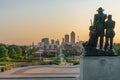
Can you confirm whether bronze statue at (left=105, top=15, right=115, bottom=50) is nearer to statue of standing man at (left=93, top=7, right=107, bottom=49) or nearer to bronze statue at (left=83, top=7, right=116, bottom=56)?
bronze statue at (left=83, top=7, right=116, bottom=56)

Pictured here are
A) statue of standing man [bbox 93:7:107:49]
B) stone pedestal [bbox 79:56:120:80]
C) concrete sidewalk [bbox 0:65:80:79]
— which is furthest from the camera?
concrete sidewalk [bbox 0:65:80:79]

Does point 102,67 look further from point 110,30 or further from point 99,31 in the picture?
point 110,30

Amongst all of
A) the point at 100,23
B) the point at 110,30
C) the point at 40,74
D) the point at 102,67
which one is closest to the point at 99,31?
the point at 100,23

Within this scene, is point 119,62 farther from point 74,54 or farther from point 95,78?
point 74,54

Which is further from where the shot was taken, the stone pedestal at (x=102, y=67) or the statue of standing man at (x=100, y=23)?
the statue of standing man at (x=100, y=23)

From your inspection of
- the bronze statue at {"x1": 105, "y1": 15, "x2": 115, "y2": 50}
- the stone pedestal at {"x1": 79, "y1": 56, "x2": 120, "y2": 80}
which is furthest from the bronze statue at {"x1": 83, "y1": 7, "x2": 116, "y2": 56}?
the stone pedestal at {"x1": 79, "y1": 56, "x2": 120, "y2": 80}

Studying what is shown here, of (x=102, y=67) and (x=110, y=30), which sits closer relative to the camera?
Answer: (x=102, y=67)

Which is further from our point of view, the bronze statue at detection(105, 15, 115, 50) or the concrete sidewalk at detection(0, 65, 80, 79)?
the concrete sidewalk at detection(0, 65, 80, 79)

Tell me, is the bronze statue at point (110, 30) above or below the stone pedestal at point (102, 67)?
above

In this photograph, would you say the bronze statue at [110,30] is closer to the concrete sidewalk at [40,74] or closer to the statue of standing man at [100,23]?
the statue of standing man at [100,23]

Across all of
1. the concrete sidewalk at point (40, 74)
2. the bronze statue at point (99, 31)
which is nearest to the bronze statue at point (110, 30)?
the bronze statue at point (99, 31)

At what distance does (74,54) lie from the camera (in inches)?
5384

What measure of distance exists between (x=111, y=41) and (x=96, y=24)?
119 cm

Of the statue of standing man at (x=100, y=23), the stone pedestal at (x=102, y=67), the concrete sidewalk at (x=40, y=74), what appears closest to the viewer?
the stone pedestal at (x=102, y=67)
